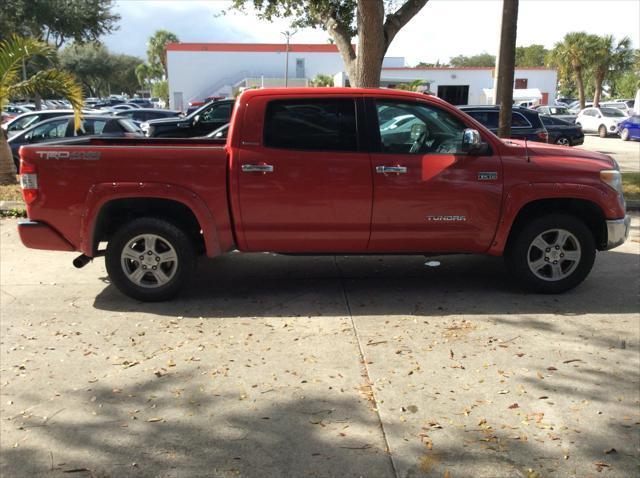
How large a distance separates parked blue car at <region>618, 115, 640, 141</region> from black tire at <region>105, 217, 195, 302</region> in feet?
84.7

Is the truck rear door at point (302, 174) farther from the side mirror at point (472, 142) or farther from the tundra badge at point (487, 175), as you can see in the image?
the tundra badge at point (487, 175)

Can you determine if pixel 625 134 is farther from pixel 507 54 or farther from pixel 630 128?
pixel 507 54

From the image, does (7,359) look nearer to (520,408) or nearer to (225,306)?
(225,306)

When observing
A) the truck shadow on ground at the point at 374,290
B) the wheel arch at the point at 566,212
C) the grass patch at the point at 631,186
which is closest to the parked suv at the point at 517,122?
the grass patch at the point at 631,186

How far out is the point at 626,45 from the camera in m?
43.3

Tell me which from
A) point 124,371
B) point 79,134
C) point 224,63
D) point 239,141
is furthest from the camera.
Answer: point 224,63

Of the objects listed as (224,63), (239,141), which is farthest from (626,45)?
(239,141)

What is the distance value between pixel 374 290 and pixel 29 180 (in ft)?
10.9

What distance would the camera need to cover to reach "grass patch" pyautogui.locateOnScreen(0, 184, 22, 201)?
9.74 metres

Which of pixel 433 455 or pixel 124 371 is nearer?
pixel 433 455

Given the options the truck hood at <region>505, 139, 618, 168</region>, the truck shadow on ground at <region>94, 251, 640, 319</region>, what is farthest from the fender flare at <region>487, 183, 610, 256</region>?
the truck shadow on ground at <region>94, 251, 640, 319</region>

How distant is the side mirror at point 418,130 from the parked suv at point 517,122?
7990 mm

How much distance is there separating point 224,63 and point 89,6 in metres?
30.8

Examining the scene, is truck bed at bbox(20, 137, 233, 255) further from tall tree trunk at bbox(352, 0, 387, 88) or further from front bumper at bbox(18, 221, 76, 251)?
tall tree trunk at bbox(352, 0, 387, 88)
